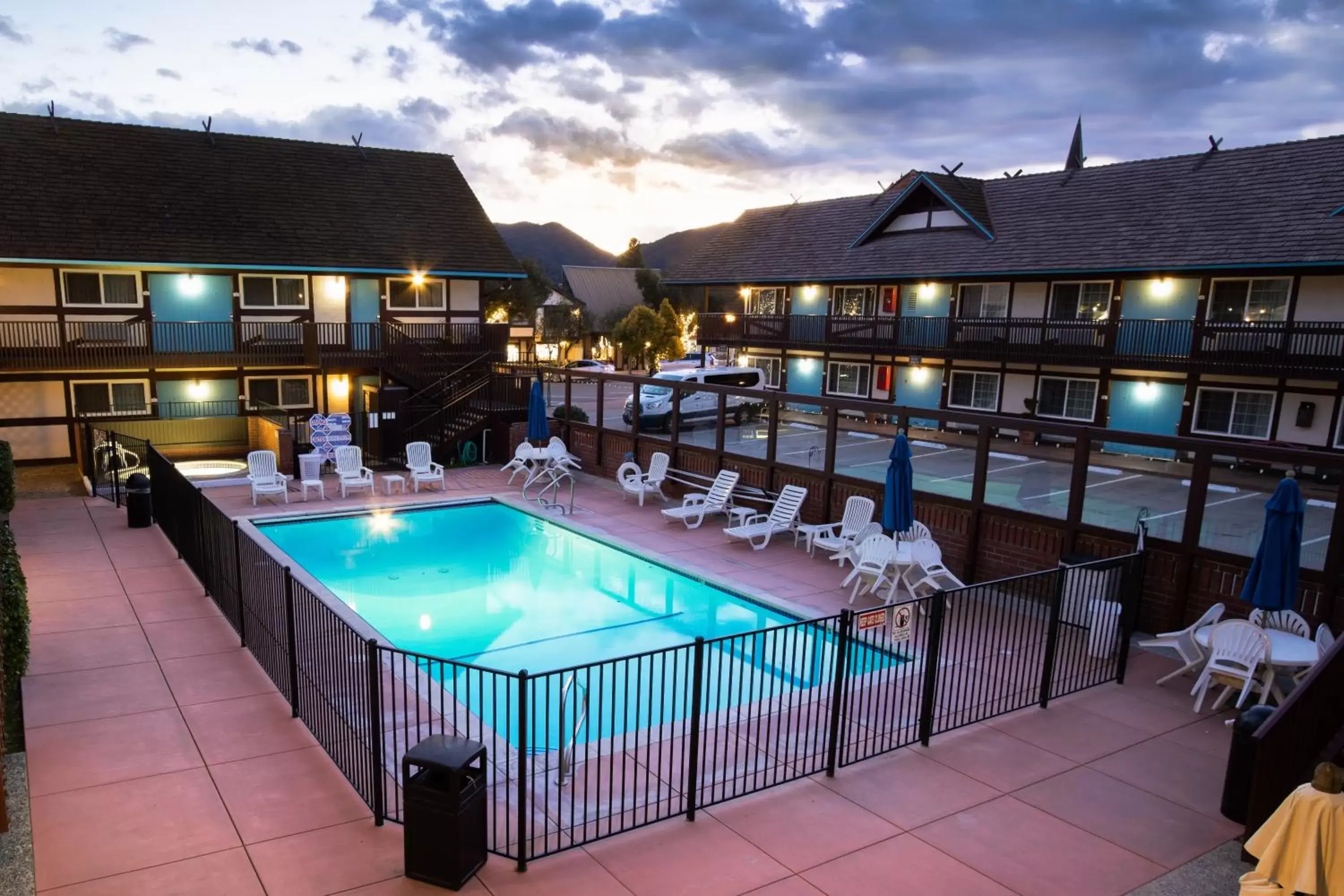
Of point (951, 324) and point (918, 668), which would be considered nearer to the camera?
point (918, 668)

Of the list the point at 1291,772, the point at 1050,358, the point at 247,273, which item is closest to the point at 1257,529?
the point at 1291,772

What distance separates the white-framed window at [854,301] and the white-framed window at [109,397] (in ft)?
73.0

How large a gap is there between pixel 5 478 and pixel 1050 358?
24.8 metres

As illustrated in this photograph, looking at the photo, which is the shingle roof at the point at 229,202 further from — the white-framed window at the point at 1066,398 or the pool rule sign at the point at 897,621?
the pool rule sign at the point at 897,621

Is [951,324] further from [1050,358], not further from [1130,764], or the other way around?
[1130,764]

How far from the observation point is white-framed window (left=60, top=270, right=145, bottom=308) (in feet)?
73.5

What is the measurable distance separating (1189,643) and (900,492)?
12.1ft

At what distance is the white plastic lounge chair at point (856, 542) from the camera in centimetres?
1300

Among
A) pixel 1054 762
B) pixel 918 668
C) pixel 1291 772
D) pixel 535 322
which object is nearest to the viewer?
pixel 1291 772

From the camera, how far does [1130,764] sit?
25.0 feet

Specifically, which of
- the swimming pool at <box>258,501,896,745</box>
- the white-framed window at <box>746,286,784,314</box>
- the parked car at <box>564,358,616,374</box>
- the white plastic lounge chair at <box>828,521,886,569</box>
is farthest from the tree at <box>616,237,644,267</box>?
the white plastic lounge chair at <box>828,521,886,569</box>

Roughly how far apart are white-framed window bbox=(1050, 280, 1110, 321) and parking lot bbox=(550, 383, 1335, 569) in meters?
13.5

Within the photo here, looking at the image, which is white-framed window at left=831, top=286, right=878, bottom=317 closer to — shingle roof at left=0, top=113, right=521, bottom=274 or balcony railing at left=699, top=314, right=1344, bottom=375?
balcony railing at left=699, top=314, right=1344, bottom=375

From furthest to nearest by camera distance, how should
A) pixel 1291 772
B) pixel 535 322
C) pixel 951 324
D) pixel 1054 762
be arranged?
pixel 535 322 < pixel 951 324 < pixel 1054 762 < pixel 1291 772
